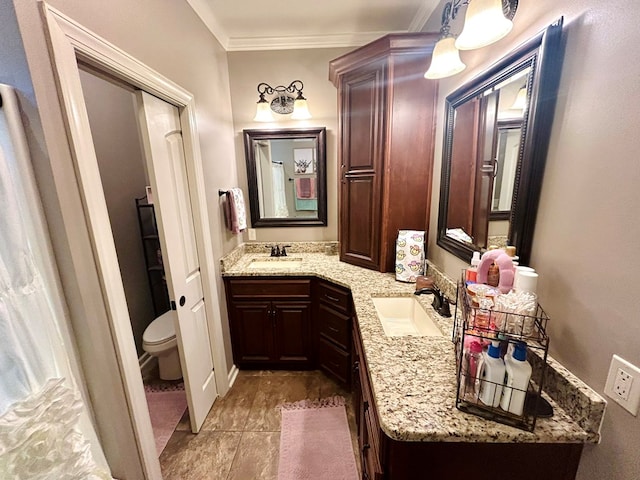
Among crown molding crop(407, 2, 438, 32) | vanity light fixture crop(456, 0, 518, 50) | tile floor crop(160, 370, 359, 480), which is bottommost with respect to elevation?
tile floor crop(160, 370, 359, 480)

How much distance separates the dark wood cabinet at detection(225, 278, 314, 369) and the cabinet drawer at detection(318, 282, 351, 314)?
0.12m

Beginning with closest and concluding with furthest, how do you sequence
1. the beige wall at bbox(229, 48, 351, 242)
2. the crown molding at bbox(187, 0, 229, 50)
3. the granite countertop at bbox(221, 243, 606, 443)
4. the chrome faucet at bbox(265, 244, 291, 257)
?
the granite countertop at bbox(221, 243, 606, 443) → the crown molding at bbox(187, 0, 229, 50) → the beige wall at bbox(229, 48, 351, 242) → the chrome faucet at bbox(265, 244, 291, 257)

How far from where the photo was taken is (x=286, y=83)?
2383 millimetres

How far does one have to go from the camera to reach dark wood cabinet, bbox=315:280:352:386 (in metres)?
1.95

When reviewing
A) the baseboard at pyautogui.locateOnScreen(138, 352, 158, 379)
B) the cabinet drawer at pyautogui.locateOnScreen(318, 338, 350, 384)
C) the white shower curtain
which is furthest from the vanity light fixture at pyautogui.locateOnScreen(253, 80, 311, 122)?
the baseboard at pyautogui.locateOnScreen(138, 352, 158, 379)

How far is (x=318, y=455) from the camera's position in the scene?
1.66 meters

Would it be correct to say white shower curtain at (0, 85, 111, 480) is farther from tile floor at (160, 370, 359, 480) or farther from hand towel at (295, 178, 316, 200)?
hand towel at (295, 178, 316, 200)

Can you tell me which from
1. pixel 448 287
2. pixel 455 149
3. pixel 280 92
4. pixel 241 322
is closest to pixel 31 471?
pixel 241 322

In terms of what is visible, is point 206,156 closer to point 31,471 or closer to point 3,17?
point 3,17

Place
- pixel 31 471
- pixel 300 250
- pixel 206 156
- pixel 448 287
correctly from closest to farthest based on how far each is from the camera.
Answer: pixel 31 471 → pixel 448 287 → pixel 206 156 → pixel 300 250

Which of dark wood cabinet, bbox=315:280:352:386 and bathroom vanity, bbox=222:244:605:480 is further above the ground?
bathroom vanity, bbox=222:244:605:480

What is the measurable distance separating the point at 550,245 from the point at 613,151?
1.07 feet

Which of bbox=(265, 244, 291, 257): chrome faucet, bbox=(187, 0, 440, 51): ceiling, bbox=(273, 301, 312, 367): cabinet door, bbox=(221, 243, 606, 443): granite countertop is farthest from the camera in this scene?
bbox=(265, 244, 291, 257): chrome faucet

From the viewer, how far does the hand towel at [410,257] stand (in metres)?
1.85
